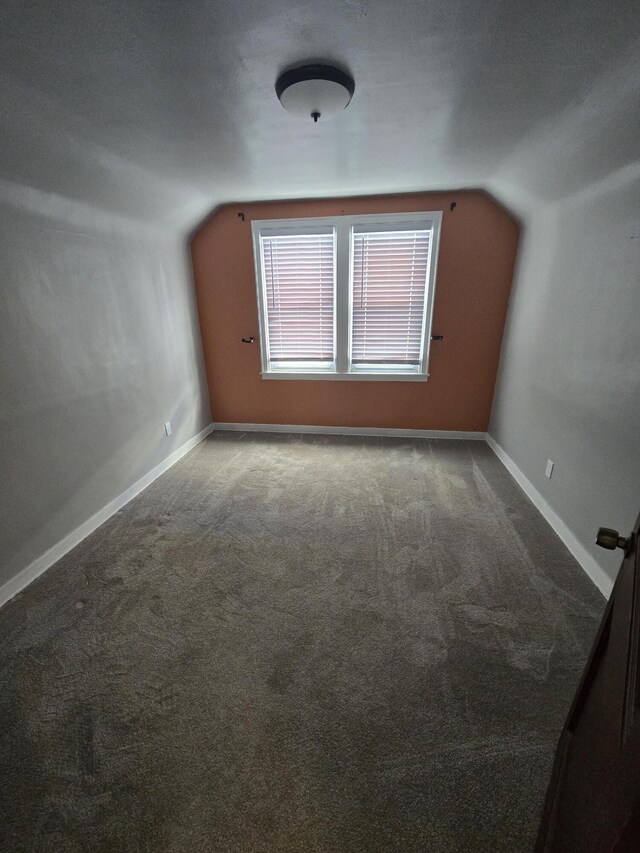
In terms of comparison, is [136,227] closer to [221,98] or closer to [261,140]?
[261,140]

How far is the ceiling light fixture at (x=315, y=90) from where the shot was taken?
4.70 feet

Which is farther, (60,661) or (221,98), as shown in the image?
(221,98)

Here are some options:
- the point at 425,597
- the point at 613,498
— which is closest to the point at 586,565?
the point at 613,498

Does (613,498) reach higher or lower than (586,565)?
higher

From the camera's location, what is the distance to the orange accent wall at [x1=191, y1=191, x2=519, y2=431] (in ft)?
10.5

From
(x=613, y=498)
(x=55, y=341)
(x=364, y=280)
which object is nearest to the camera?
(x=613, y=498)

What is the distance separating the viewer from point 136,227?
2.75m

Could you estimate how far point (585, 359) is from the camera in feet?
6.91

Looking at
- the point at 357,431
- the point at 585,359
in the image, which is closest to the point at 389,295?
the point at 357,431

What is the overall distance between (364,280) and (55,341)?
2.64 m

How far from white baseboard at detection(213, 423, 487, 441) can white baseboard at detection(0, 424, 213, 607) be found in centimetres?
91

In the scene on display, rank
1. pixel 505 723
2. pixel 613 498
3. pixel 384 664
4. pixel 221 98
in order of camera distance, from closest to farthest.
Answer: pixel 505 723, pixel 384 664, pixel 221 98, pixel 613 498

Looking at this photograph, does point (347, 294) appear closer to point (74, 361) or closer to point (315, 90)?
point (315, 90)

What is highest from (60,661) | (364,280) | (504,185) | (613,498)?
(504,185)
